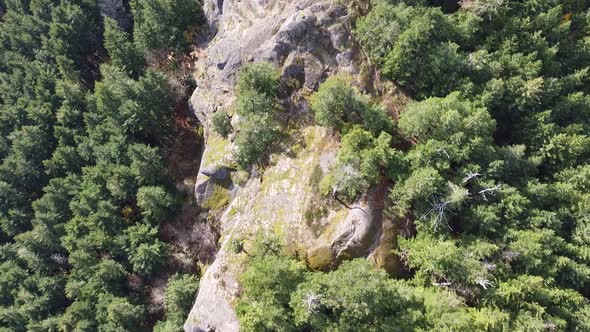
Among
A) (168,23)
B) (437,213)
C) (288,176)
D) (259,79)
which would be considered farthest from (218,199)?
(168,23)

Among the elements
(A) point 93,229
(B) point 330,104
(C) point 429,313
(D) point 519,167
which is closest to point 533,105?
(D) point 519,167

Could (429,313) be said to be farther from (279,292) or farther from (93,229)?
(93,229)

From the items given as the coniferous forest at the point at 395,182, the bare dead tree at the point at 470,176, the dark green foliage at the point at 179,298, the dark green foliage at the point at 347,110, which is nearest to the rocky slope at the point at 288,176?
the coniferous forest at the point at 395,182

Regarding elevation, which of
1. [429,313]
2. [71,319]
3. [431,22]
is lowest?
[71,319]

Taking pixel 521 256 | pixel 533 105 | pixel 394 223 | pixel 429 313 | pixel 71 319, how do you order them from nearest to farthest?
pixel 429 313 → pixel 521 256 → pixel 394 223 → pixel 533 105 → pixel 71 319

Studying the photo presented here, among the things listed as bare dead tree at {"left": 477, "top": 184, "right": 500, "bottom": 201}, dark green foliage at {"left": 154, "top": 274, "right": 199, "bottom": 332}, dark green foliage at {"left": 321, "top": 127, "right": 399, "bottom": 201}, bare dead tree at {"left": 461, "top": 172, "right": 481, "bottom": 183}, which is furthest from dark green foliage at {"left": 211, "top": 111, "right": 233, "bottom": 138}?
bare dead tree at {"left": 477, "top": 184, "right": 500, "bottom": 201}

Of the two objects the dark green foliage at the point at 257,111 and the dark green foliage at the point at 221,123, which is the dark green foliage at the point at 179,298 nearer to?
the dark green foliage at the point at 257,111
